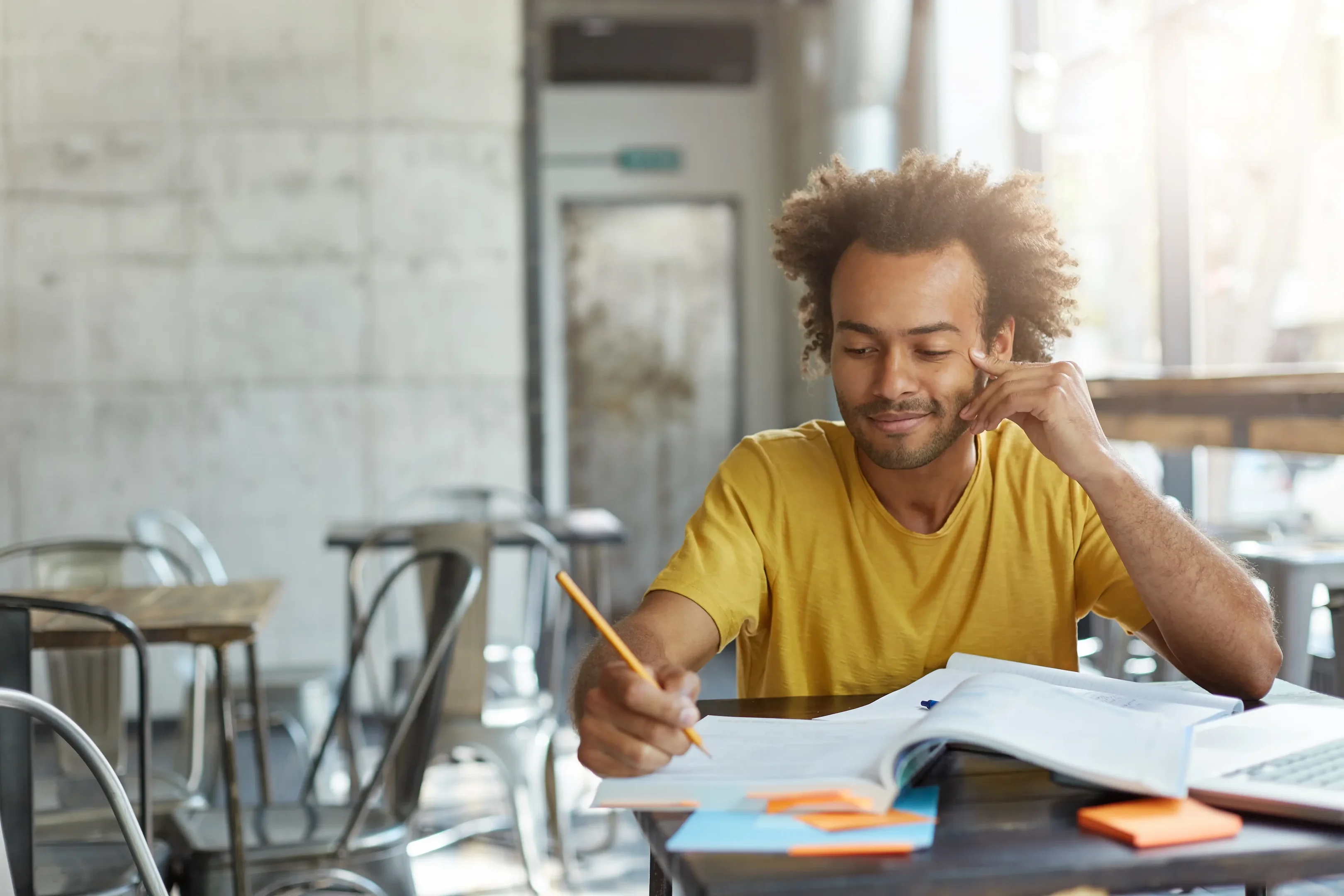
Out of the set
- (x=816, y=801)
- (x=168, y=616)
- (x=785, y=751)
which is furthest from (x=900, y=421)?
(x=168, y=616)

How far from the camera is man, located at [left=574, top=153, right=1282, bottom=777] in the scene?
4.32 feet

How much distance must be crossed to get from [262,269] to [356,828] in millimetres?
3145

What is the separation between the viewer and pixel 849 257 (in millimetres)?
1520

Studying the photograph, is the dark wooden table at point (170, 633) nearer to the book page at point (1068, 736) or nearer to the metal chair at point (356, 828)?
the metal chair at point (356, 828)

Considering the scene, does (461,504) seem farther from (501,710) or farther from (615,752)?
(615,752)

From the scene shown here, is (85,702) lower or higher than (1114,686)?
lower

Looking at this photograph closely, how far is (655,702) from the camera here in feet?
3.12

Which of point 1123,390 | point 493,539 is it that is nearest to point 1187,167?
point 1123,390

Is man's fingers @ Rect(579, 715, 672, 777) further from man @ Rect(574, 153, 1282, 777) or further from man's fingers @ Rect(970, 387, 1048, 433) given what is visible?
man's fingers @ Rect(970, 387, 1048, 433)

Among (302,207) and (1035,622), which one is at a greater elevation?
(302,207)

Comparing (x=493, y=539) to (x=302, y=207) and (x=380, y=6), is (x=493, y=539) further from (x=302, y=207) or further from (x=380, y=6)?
(x=380, y=6)

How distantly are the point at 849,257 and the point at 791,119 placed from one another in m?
5.14

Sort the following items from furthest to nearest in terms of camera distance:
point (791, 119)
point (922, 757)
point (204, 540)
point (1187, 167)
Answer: point (791, 119)
point (204, 540)
point (1187, 167)
point (922, 757)

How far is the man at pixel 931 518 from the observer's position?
1315 mm
